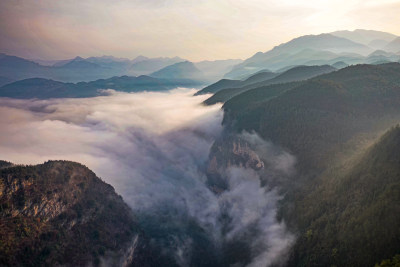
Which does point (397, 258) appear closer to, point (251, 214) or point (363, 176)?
point (363, 176)

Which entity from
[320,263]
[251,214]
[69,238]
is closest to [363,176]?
[320,263]

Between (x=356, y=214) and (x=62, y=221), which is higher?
(x=356, y=214)

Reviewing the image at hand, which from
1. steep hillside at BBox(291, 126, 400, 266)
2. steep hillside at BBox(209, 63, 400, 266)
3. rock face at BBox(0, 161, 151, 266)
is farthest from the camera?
rock face at BBox(0, 161, 151, 266)

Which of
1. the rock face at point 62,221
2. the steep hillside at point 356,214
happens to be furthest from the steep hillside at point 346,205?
the rock face at point 62,221

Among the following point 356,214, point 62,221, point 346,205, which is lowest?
point 346,205

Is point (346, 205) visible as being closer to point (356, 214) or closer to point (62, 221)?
point (356, 214)

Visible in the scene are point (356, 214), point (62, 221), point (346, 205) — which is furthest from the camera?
point (62, 221)

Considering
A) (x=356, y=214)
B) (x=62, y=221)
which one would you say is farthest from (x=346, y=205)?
(x=62, y=221)

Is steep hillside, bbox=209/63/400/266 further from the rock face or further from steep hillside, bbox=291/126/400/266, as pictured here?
the rock face

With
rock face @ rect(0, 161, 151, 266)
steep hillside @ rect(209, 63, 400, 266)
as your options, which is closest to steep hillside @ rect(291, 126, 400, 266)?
steep hillside @ rect(209, 63, 400, 266)
